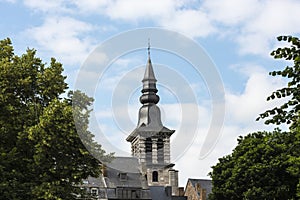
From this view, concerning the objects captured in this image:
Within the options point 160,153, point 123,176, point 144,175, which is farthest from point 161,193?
point 123,176

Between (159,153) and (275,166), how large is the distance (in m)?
36.7

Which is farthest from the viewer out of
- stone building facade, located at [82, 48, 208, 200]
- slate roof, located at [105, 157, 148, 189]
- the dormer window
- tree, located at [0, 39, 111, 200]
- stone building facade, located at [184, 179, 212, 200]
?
stone building facade, located at [184, 179, 212, 200]

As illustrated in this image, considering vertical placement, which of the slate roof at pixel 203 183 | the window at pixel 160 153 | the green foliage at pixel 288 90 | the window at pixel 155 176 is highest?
the window at pixel 160 153

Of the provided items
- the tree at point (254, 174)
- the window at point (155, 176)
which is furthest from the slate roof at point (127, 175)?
the tree at point (254, 174)

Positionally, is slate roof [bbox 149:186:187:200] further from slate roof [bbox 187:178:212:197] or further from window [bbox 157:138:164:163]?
window [bbox 157:138:164:163]

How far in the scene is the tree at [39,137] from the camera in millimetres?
25172

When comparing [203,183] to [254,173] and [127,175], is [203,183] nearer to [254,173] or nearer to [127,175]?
[127,175]

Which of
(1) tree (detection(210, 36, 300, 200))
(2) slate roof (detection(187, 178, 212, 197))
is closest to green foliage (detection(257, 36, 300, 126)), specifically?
(1) tree (detection(210, 36, 300, 200))

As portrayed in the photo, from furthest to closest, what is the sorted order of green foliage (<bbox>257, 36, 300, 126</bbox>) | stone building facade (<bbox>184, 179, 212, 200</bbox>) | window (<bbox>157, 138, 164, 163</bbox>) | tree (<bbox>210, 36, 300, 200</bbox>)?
stone building facade (<bbox>184, 179, 212, 200</bbox>) < window (<bbox>157, 138, 164, 163</bbox>) < tree (<bbox>210, 36, 300, 200</bbox>) < green foliage (<bbox>257, 36, 300, 126</bbox>)

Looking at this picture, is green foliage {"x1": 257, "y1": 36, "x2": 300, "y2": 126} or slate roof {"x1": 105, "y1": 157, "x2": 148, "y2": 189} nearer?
green foliage {"x1": 257, "y1": 36, "x2": 300, "y2": 126}

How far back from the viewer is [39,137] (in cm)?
2567

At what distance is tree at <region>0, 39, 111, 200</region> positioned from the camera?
25.2 m

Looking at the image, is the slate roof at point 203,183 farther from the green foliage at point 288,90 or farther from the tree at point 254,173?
the green foliage at point 288,90

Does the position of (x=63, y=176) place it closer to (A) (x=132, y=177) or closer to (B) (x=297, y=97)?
(B) (x=297, y=97)
